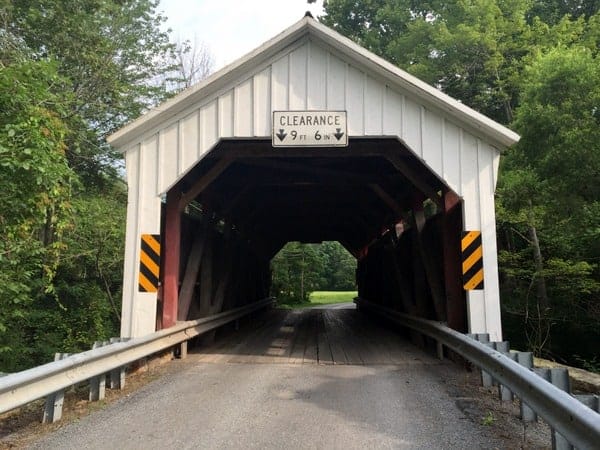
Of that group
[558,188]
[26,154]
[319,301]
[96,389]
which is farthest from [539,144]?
[319,301]

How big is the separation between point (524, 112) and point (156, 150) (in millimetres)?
7692

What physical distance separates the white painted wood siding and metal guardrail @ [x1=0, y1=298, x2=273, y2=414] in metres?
1.33

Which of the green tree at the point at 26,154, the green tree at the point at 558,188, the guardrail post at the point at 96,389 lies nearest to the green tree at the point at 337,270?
the green tree at the point at 558,188

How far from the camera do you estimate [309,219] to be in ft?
52.9

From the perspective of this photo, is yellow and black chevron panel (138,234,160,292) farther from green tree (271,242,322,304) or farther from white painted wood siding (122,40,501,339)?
green tree (271,242,322,304)

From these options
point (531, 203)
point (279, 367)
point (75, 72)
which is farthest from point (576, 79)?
point (75, 72)

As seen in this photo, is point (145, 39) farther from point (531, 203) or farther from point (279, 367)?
point (279, 367)

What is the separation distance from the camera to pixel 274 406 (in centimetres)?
432

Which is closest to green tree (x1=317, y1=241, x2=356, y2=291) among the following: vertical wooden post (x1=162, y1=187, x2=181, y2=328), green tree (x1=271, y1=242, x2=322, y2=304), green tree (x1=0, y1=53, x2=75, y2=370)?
green tree (x1=271, y1=242, x2=322, y2=304)

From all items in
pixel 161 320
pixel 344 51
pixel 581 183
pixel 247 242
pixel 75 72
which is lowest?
pixel 161 320

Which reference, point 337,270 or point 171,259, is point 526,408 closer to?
point 171,259

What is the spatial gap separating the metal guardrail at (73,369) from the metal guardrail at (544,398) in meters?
3.06

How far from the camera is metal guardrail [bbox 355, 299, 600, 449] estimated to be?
2.25 meters

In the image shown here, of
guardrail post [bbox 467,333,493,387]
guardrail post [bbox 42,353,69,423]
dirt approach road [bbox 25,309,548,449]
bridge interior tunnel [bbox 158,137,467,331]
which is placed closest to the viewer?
dirt approach road [bbox 25,309,548,449]
